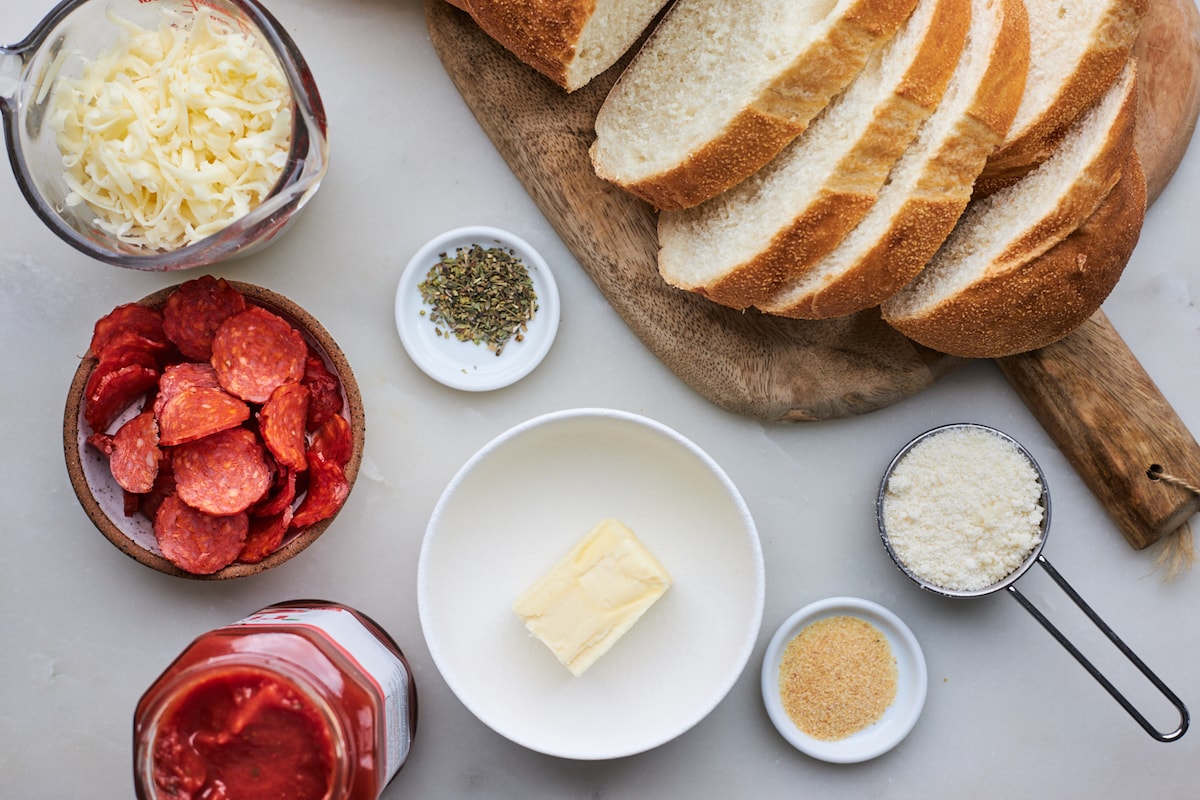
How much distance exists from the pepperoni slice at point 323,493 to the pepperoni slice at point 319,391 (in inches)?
3.4

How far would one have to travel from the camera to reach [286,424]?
1813mm

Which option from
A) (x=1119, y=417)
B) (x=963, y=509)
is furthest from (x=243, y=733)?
(x=1119, y=417)

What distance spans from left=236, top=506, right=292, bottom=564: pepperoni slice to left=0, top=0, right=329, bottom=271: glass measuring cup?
54 cm

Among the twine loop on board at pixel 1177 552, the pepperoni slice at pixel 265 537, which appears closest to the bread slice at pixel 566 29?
the pepperoni slice at pixel 265 537

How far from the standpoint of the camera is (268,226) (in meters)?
1.74

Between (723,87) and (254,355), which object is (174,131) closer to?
(254,355)

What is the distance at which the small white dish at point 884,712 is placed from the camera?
2.05 metres

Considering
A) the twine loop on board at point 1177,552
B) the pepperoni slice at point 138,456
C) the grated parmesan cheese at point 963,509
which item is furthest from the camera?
the twine loop on board at point 1177,552

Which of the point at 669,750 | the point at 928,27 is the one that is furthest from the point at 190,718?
the point at 928,27

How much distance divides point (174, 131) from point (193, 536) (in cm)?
80

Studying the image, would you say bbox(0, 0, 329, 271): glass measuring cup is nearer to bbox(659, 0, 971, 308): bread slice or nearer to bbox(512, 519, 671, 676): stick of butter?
bbox(659, 0, 971, 308): bread slice

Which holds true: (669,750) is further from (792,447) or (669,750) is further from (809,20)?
(809,20)

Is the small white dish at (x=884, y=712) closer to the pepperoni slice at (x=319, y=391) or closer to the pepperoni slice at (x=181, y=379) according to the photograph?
the pepperoni slice at (x=319, y=391)

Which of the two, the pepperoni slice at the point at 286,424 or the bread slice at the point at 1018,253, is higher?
the bread slice at the point at 1018,253
